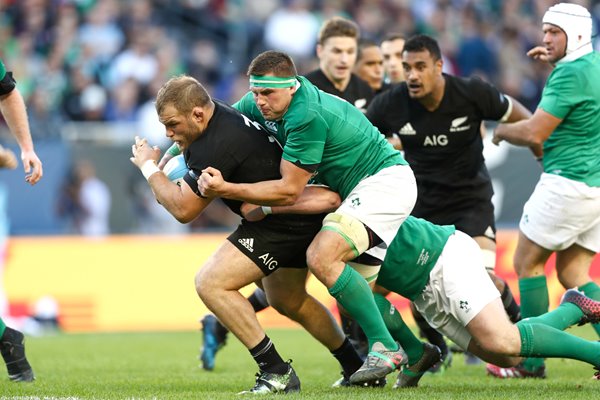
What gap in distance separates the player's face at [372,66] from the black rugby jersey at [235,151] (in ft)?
12.3

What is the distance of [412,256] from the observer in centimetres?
712

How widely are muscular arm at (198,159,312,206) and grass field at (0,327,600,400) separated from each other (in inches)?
49.0

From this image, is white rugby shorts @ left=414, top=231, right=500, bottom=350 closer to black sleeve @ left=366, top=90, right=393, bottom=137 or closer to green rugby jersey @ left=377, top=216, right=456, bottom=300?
green rugby jersey @ left=377, top=216, right=456, bottom=300

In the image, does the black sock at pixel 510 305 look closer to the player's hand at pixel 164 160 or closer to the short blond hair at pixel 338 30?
the short blond hair at pixel 338 30

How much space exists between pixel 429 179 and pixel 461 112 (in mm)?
698

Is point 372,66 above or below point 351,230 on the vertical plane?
above

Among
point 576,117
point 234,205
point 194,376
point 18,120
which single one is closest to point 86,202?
point 194,376

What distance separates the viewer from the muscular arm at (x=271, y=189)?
6801 millimetres

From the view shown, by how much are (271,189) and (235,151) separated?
14.3 inches

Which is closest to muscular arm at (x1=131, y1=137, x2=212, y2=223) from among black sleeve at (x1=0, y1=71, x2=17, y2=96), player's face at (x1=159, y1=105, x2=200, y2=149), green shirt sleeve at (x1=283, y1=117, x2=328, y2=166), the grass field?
player's face at (x1=159, y1=105, x2=200, y2=149)

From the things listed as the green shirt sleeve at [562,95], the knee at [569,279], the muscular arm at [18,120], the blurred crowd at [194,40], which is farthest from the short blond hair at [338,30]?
the blurred crowd at [194,40]

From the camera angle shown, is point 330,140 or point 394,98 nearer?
point 330,140

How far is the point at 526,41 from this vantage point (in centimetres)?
1945

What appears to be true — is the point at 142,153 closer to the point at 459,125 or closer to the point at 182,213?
the point at 182,213
